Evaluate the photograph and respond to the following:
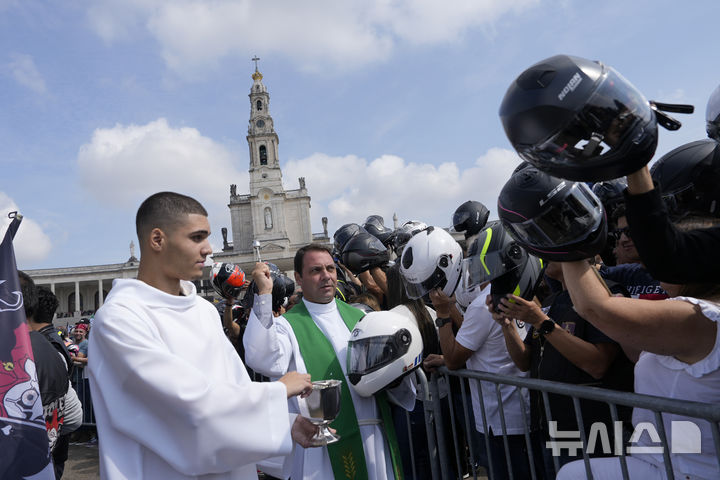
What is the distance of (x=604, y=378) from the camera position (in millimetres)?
2748

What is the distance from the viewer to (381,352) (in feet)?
10.6

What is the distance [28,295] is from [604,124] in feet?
13.5

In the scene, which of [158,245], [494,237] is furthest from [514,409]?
[158,245]

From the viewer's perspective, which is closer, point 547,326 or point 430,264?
point 547,326

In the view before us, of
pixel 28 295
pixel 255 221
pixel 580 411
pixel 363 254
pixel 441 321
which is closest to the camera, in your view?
pixel 580 411

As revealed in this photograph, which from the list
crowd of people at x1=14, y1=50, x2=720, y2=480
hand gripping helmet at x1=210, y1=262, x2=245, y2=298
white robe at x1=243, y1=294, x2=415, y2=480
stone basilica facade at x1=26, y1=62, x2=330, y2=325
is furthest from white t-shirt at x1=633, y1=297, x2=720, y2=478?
stone basilica facade at x1=26, y1=62, x2=330, y2=325

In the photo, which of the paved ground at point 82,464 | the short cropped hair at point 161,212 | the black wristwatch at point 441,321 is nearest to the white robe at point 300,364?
the black wristwatch at point 441,321

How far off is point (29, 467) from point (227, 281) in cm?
246

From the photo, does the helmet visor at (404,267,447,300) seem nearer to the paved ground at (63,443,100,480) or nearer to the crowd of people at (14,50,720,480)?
the crowd of people at (14,50,720,480)

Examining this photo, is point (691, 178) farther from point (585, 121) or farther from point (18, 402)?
point (18, 402)

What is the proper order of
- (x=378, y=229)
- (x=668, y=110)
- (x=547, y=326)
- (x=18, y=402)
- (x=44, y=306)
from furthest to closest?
(x=378, y=229) < (x=44, y=306) < (x=18, y=402) < (x=547, y=326) < (x=668, y=110)

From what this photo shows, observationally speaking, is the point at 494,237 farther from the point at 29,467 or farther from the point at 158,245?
the point at 29,467

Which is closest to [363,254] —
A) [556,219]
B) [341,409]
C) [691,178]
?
[341,409]

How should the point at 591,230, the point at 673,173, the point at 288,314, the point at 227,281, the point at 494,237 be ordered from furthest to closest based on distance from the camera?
1. the point at 227,281
2. the point at 288,314
3. the point at 494,237
4. the point at 673,173
5. the point at 591,230
